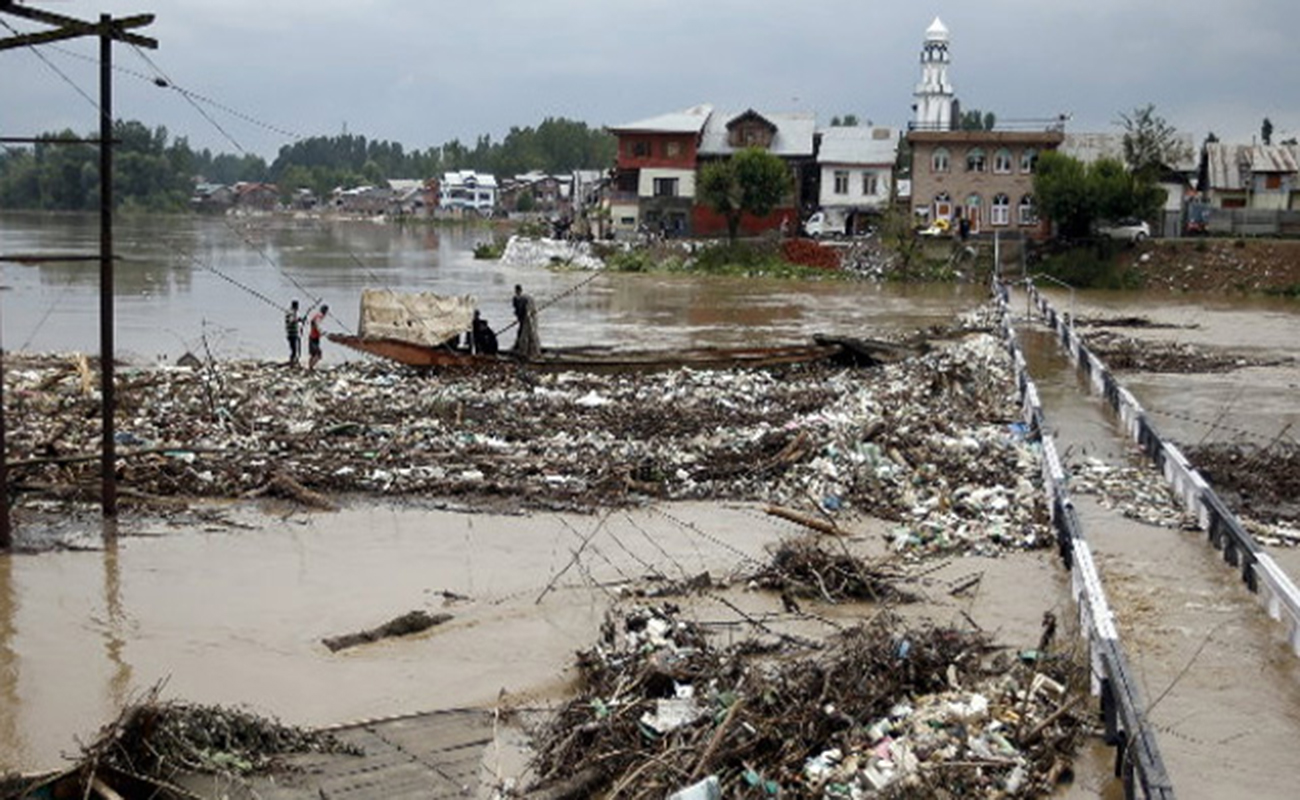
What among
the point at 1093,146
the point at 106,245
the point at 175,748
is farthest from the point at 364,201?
the point at 175,748

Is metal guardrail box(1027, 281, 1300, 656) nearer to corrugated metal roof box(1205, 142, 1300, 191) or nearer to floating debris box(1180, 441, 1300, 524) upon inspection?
floating debris box(1180, 441, 1300, 524)

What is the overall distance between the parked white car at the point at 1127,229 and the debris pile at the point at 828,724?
151 ft

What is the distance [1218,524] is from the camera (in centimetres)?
1191

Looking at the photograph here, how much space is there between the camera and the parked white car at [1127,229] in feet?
166

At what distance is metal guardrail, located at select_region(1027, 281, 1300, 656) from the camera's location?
9.59 meters

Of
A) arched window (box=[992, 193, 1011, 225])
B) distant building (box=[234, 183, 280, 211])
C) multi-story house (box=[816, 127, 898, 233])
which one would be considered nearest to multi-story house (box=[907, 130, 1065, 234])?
arched window (box=[992, 193, 1011, 225])

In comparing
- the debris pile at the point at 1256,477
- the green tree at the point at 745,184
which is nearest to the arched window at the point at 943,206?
the green tree at the point at 745,184

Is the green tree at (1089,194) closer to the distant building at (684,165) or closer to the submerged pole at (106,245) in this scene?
the distant building at (684,165)

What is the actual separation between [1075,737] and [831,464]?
7396 mm

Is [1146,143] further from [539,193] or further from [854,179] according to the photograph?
[539,193]

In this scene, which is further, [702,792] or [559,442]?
[559,442]

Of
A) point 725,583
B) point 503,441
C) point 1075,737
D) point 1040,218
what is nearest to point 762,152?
point 1040,218

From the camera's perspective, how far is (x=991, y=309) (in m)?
37.8

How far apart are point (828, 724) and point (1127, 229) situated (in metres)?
49.2
